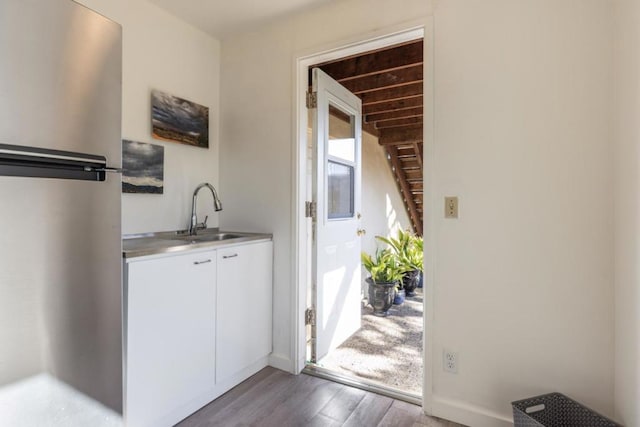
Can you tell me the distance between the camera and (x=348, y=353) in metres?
2.60

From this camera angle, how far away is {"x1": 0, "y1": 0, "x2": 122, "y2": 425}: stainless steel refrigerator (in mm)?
1101

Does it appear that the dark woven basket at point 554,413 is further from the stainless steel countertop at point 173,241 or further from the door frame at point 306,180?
the stainless steel countertop at point 173,241

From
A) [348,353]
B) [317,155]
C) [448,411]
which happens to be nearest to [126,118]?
[317,155]

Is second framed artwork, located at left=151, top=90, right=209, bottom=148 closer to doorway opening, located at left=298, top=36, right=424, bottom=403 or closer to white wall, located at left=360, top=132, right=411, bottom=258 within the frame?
doorway opening, located at left=298, top=36, right=424, bottom=403

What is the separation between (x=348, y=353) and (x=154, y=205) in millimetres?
1720

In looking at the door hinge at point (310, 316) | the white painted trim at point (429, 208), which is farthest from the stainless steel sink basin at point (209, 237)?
the white painted trim at point (429, 208)

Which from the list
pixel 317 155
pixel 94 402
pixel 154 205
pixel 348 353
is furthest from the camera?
pixel 348 353

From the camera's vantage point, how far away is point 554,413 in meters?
1.48

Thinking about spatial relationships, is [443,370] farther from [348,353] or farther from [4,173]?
[4,173]

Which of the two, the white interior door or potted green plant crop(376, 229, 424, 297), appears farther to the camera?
potted green plant crop(376, 229, 424, 297)

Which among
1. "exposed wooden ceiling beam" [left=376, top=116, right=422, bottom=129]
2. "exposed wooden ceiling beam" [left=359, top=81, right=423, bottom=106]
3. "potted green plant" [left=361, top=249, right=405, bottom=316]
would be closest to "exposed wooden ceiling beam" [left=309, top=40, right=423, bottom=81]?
"exposed wooden ceiling beam" [left=359, top=81, right=423, bottom=106]

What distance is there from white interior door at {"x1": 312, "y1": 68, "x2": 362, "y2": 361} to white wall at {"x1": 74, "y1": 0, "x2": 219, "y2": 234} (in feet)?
2.55

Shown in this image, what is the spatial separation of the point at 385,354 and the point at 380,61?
7.45ft

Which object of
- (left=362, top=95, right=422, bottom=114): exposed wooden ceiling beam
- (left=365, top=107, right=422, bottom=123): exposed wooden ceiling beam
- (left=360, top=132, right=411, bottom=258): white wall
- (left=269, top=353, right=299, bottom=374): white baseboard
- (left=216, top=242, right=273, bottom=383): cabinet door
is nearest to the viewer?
(left=216, top=242, right=273, bottom=383): cabinet door
